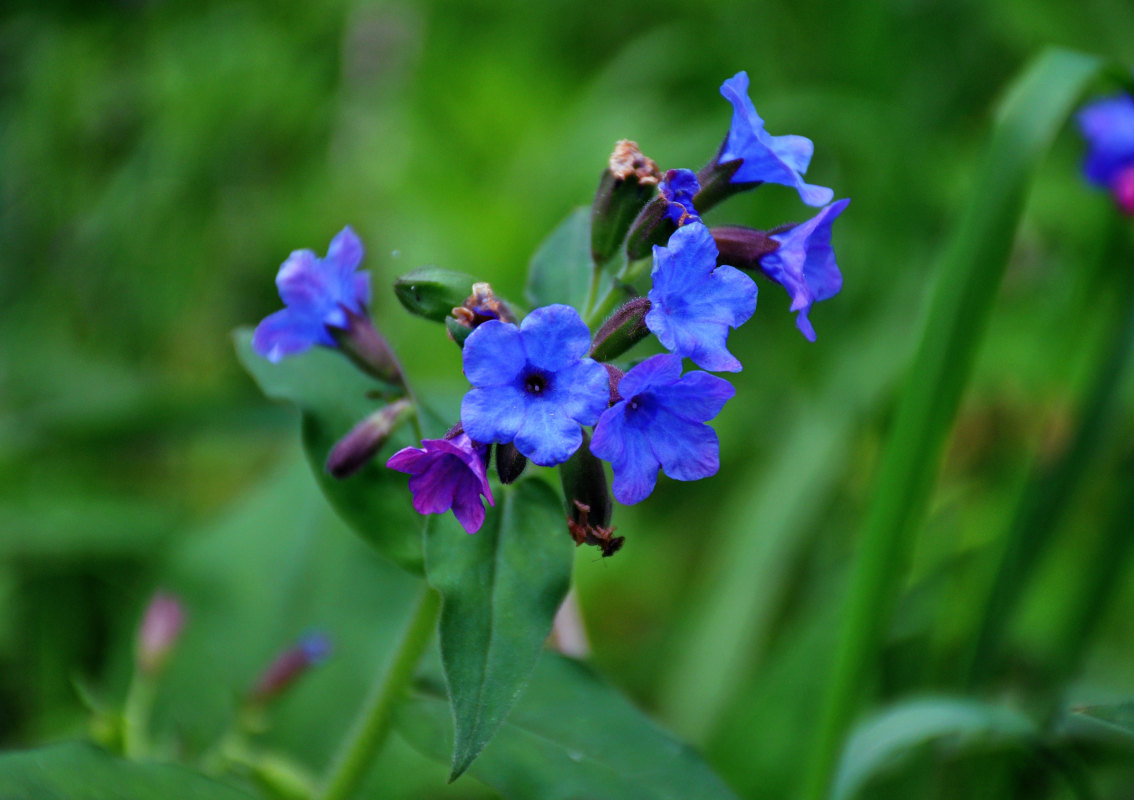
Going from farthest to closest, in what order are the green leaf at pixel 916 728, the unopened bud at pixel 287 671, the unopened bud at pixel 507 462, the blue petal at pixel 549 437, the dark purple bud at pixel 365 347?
1. the unopened bud at pixel 287 671
2. the green leaf at pixel 916 728
3. the dark purple bud at pixel 365 347
4. the unopened bud at pixel 507 462
5. the blue petal at pixel 549 437

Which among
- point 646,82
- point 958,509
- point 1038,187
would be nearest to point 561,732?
point 958,509

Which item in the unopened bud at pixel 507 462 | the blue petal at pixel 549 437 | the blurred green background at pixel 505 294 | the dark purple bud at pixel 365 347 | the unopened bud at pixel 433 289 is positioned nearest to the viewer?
the blue petal at pixel 549 437

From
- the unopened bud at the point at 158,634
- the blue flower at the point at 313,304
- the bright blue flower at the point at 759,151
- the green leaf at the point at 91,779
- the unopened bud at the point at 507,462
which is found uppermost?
the bright blue flower at the point at 759,151

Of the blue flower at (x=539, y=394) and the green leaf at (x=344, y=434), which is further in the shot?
the green leaf at (x=344, y=434)

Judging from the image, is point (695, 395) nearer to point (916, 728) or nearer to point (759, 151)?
point (759, 151)

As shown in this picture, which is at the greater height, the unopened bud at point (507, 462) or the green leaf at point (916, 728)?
the unopened bud at point (507, 462)

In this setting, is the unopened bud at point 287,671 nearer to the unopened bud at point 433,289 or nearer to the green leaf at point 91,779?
the green leaf at point 91,779

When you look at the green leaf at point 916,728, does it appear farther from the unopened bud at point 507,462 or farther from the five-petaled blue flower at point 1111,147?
the five-petaled blue flower at point 1111,147

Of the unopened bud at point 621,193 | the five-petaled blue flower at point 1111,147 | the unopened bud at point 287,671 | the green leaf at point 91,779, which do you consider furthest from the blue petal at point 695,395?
the five-petaled blue flower at point 1111,147

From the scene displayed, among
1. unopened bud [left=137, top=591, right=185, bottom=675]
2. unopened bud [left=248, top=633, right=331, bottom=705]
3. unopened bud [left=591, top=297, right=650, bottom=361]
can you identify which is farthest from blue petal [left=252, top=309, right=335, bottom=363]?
unopened bud [left=137, top=591, right=185, bottom=675]
